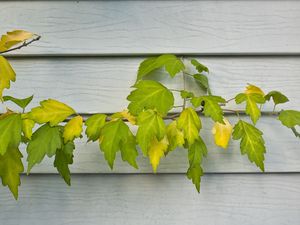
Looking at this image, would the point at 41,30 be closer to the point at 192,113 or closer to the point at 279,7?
the point at 192,113

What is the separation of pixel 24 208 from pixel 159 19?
2.31ft

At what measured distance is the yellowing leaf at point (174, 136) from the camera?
37.4 inches

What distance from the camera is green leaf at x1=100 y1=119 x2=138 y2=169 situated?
2.74 feet

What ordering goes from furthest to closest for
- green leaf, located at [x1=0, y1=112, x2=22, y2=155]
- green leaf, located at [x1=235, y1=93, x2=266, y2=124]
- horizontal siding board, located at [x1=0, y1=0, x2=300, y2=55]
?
horizontal siding board, located at [x1=0, y1=0, x2=300, y2=55] → green leaf, located at [x1=235, y1=93, x2=266, y2=124] → green leaf, located at [x1=0, y1=112, x2=22, y2=155]

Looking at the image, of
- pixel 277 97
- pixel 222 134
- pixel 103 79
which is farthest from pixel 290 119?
pixel 103 79

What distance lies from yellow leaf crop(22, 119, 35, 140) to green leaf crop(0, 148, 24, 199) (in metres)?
0.05

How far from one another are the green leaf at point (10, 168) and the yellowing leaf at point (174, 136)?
0.39 meters

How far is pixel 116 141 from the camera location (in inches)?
33.1

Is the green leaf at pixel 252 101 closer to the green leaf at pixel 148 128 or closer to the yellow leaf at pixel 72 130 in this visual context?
the green leaf at pixel 148 128

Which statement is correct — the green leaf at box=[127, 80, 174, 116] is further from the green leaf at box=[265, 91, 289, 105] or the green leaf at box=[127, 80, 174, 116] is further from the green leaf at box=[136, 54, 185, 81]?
the green leaf at box=[265, 91, 289, 105]

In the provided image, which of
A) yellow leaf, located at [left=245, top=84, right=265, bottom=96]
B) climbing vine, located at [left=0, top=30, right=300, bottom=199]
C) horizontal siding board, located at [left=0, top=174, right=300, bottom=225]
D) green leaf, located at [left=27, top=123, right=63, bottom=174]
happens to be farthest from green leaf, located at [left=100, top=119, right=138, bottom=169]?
yellow leaf, located at [left=245, top=84, right=265, bottom=96]

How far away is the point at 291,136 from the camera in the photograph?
1.08 metres

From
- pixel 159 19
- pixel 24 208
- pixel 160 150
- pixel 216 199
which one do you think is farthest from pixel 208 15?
pixel 24 208

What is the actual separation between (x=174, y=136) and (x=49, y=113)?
13.0 inches
